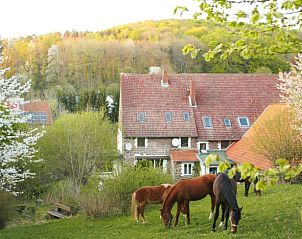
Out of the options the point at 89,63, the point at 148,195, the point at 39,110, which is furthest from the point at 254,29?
the point at 89,63

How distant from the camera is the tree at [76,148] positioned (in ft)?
85.7

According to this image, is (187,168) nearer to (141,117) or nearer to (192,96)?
(141,117)

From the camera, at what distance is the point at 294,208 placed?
1329 centimetres

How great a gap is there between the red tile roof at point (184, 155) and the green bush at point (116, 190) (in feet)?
40.6

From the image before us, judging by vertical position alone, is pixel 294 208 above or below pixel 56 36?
below

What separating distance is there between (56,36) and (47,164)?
78.1m

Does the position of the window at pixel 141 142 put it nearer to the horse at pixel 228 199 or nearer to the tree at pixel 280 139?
the tree at pixel 280 139

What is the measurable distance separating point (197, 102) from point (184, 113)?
5.27 feet

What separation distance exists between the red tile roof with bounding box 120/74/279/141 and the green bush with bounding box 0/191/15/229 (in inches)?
572

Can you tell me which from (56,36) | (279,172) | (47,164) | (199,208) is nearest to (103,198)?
(199,208)

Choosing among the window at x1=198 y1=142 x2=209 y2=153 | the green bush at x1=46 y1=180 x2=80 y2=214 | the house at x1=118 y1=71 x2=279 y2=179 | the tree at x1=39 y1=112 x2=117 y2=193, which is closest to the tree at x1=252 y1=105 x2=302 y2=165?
the green bush at x1=46 y1=180 x2=80 y2=214

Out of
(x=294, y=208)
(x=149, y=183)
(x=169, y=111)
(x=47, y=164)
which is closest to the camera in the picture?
(x=294, y=208)

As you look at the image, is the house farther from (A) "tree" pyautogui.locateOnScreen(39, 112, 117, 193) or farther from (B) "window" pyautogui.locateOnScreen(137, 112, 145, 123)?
(A) "tree" pyautogui.locateOnScreen(39, 112, 117, 193)

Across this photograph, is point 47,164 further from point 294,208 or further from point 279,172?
point 279,172
